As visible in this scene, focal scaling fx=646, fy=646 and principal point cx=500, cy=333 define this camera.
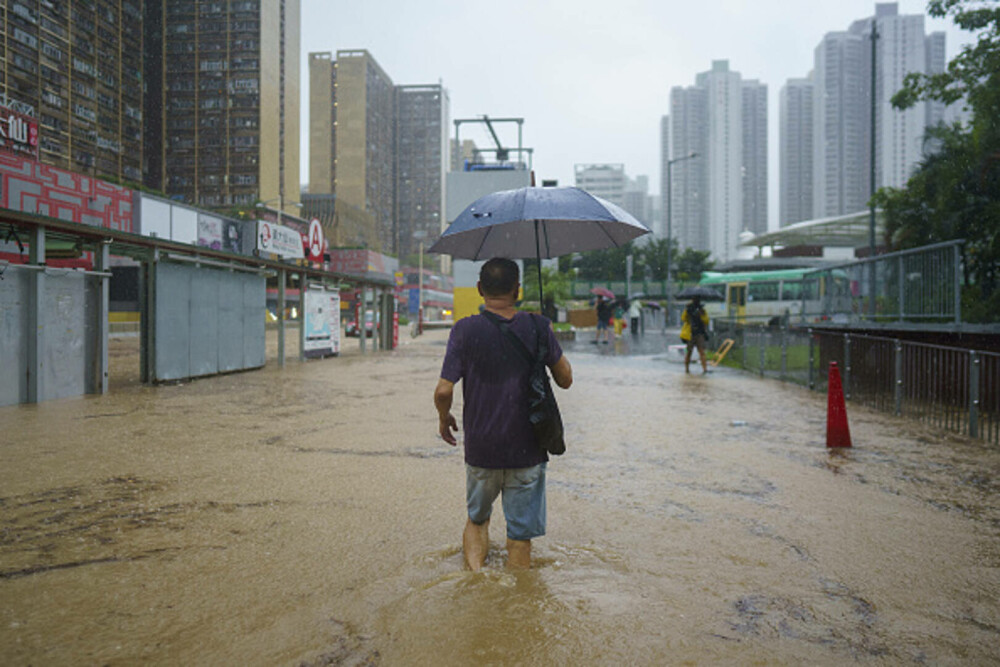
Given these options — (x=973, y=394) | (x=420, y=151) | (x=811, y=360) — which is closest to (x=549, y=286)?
(x=811, y=360)

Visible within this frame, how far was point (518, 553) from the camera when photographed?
136 inches

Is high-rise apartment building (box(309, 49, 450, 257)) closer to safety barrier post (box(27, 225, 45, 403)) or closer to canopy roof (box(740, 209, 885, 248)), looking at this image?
canopy roof (box(740, 209, 885, 248))

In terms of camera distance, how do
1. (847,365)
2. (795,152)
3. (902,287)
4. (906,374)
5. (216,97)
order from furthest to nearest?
(795,152) < (216,97) < (847,365) < (902,287) < (906,374)

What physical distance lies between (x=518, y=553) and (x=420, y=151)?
156 m

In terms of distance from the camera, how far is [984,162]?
17.3m

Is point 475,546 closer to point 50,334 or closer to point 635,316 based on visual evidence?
point 50,334

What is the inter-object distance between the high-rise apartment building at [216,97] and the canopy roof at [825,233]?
184 ft

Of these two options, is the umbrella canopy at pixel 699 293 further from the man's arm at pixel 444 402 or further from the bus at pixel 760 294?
the man's arm at pixel 444 402

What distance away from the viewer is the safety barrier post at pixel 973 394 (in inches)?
300

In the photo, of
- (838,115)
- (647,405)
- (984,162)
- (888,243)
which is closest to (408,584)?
(647,405)

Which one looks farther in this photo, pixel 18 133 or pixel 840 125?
pixel 840 125

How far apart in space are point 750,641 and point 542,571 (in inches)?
45.0

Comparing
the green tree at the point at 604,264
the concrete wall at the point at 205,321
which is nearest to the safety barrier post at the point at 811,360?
the concrete wall at the point at 205,321

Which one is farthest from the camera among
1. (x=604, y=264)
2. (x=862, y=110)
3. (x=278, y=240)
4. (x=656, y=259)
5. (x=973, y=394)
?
(x=604, y=264)
